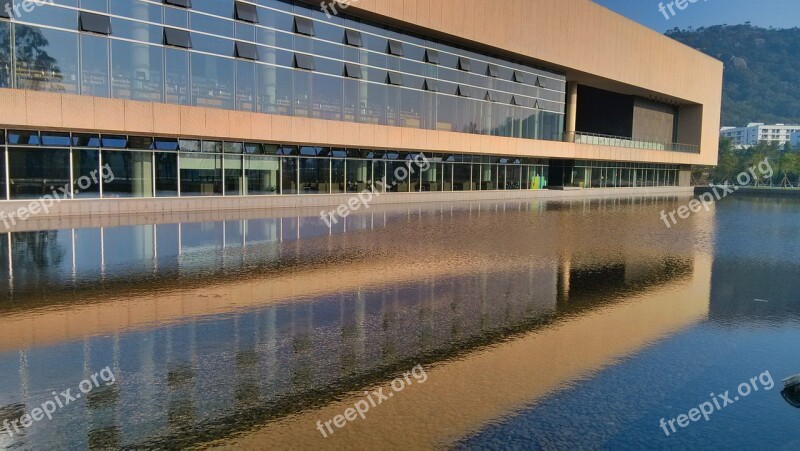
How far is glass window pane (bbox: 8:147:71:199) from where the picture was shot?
76.6 ft

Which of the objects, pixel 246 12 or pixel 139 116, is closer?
pixel 139 116

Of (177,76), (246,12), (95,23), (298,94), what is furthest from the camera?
(298,94)

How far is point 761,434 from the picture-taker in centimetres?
504

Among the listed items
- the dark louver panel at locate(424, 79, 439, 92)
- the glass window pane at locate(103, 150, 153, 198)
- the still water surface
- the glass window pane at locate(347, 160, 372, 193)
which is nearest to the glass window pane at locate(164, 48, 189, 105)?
the glass window pane at locate(103, 150, 153, 198)

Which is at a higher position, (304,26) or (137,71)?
(304,26)

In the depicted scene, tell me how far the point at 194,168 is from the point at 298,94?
7088mm

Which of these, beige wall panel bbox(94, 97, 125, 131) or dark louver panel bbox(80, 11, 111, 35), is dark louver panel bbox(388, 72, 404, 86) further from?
beige wall panel bbox(94, 97, 125, 131)

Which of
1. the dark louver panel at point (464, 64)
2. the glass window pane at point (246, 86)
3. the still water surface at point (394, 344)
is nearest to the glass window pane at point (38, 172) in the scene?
the glass window pane at point (246, 86)

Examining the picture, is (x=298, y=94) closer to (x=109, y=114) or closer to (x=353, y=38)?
(x=353, y=38)

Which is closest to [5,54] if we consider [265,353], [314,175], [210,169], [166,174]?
[166,174]

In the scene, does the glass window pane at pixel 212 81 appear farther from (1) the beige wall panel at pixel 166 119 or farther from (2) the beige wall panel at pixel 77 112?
(2) the beige wall panel at pixel 77 112

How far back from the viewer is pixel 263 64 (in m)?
30.4

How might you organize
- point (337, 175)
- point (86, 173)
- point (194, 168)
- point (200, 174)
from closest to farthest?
point (86, 173), point (194, 168), point (200, 174), point (337, 175)

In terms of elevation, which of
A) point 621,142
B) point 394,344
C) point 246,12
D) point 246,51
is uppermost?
point 246,12
